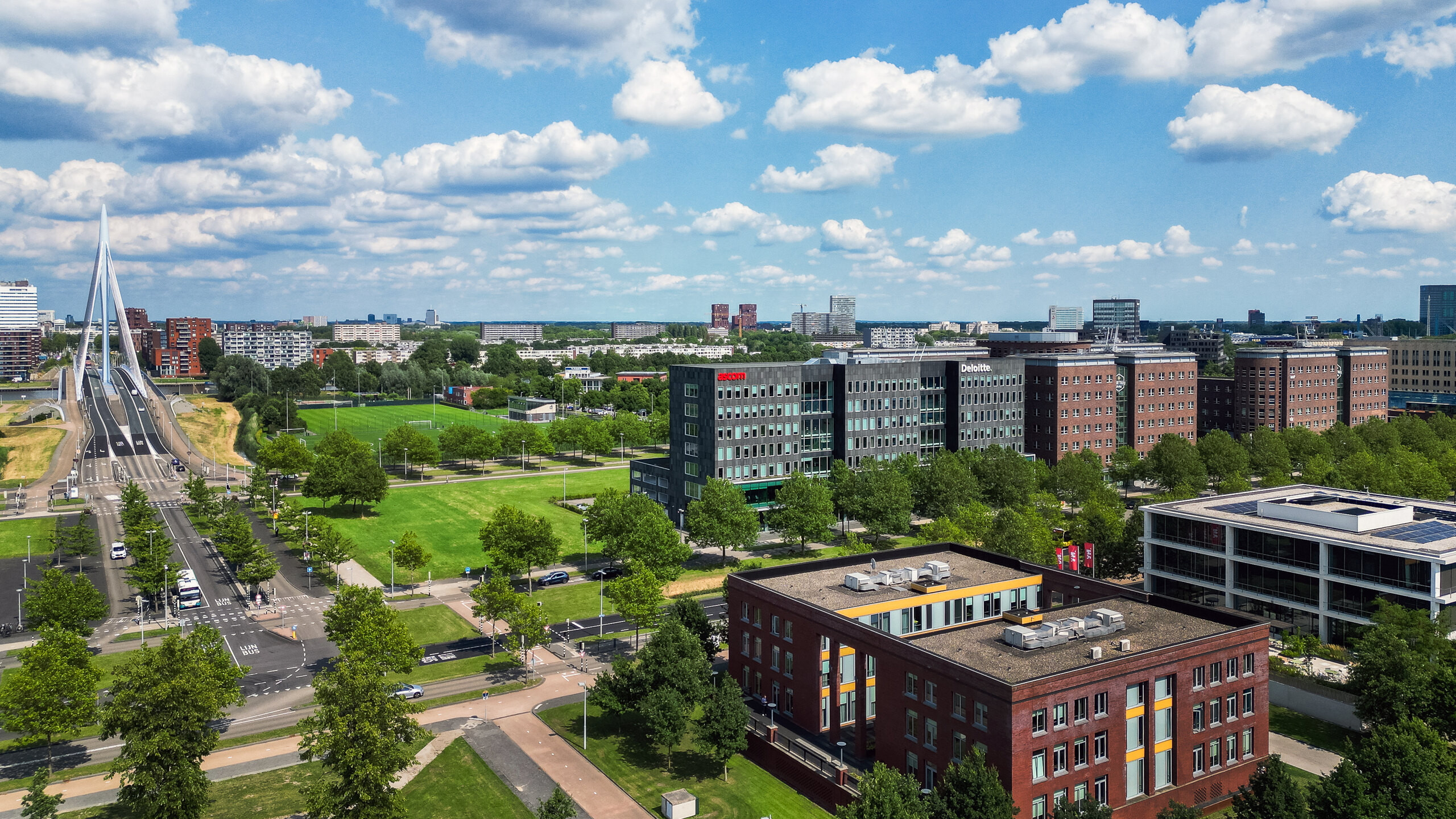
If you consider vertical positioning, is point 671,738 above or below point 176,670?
below

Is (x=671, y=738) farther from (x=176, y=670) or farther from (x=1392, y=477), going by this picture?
(x=1392, y=477)

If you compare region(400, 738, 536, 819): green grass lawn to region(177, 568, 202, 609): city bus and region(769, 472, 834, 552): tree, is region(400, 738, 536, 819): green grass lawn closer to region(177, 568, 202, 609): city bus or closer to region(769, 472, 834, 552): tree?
region(177, 568, 202, 609): city bus

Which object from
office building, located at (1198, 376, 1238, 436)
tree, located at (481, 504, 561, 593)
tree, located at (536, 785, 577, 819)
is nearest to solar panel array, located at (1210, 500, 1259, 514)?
tree, located at (481, 504, 561, 593)

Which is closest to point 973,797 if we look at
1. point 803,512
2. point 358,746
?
point 358,746

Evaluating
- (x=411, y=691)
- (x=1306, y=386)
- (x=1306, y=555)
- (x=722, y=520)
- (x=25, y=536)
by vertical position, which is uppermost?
(x=1306, y=386)

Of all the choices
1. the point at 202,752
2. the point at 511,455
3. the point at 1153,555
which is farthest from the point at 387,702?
the point at 511,455

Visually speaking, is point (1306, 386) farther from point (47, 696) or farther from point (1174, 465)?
point (47, 696)
